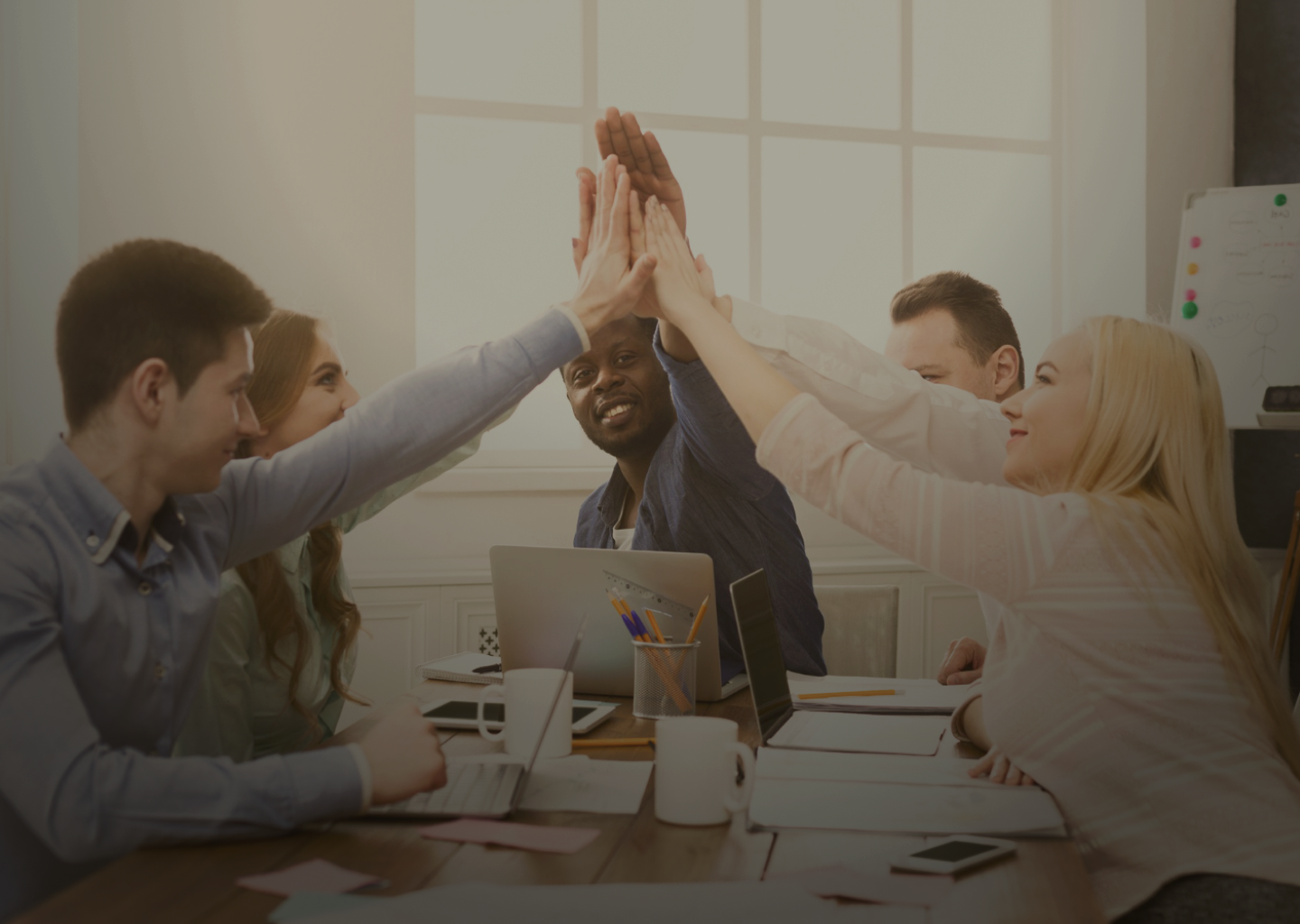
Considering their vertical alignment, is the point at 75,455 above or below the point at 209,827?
above

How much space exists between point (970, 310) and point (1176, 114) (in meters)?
2.25

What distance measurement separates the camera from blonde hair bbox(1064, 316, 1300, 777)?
1.10 metres

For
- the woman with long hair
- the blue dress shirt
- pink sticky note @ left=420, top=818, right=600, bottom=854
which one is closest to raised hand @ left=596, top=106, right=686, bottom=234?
the woman with long hair

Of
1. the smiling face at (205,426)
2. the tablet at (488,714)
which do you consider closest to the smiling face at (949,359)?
the tablet at (488,714)

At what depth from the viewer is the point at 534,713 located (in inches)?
48.6

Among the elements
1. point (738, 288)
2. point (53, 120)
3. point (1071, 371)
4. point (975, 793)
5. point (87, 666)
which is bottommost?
point (975, 793)

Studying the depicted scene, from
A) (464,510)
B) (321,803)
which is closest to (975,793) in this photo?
(321,803)

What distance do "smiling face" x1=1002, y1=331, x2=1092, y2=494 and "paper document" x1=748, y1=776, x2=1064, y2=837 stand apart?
406 mm

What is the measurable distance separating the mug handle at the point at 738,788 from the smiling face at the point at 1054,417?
56cm

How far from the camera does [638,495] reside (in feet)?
7.58

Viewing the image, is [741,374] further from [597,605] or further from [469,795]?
[469,795]

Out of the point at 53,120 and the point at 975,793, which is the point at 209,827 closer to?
the point at 975,793

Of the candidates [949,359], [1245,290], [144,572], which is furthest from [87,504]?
[1245,290]

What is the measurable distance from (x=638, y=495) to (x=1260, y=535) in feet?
8.79
